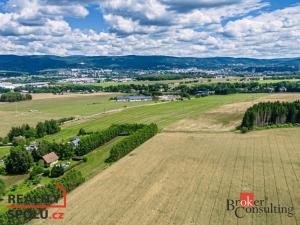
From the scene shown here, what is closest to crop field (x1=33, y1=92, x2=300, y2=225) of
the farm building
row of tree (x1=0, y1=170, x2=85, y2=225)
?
row of tree (x1=0, y1=170, x2=85, y2=225)

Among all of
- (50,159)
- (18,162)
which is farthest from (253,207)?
(18,162)

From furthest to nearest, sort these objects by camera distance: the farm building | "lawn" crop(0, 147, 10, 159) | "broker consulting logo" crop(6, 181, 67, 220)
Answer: "lawn" crop(0, 147, 10, 159), the farm building, "broker consulting logo" crop(6, 181, 67, 220)

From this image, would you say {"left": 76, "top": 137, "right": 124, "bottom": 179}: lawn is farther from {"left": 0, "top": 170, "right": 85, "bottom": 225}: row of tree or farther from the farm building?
the farm building

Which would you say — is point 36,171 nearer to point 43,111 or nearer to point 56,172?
point 56,172

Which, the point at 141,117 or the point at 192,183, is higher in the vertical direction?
the point at 192,183

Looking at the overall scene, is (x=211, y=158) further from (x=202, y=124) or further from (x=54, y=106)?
(x=54, y=106)
